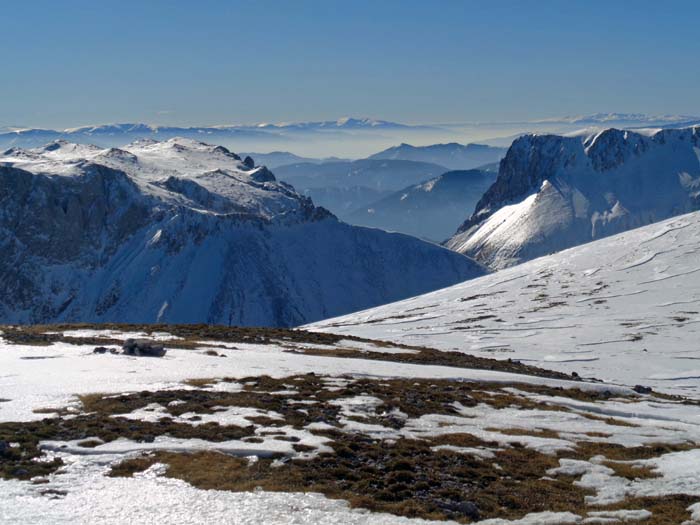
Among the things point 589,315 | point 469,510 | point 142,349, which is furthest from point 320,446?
point 589,315

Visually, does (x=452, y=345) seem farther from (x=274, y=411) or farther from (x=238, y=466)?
(x=238, y=466)

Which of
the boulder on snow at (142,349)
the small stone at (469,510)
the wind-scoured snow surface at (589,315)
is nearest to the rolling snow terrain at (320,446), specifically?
the small stone at (469,510)

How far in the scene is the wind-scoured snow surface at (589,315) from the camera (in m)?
91.4

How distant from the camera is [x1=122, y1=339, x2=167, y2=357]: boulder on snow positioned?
54.1 metres

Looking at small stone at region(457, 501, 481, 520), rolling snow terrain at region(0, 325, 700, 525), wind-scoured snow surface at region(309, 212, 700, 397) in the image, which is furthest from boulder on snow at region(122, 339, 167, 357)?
wind-scoured snow surface at region(309, 212, 700, 397)

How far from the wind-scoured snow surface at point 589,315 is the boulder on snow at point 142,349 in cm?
4746

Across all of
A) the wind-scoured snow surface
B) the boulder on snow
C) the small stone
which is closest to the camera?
the small stone

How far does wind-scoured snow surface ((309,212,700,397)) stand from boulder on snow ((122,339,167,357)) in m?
Answer: 47.5

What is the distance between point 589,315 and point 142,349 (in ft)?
307

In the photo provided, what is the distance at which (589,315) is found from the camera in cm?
12925

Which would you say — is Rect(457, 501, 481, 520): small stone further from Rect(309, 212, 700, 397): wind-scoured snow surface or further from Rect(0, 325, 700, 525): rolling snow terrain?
Rect(309, 212, 700, 397): wind-scoured snow surface

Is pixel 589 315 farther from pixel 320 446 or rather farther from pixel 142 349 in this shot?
pixel 320 446

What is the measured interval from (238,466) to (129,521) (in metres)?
5.88

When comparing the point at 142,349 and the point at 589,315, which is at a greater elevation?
the point at 142,349
